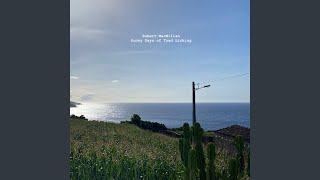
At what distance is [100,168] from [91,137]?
6.58ft

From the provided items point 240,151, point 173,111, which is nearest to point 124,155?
point 173,111

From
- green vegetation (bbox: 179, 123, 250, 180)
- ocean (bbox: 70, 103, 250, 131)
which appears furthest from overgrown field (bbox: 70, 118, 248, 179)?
ocean (bbox: 70, 103, 250, 131)

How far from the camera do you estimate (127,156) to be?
26.1 ft

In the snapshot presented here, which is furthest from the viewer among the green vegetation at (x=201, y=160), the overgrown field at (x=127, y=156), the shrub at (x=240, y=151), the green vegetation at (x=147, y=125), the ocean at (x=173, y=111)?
the green vegetation at (x=147, y=125)

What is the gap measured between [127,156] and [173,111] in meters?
1.49

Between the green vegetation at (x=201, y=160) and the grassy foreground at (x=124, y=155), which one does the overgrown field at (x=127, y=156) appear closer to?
the grassy foreground at (x=124, y=155)

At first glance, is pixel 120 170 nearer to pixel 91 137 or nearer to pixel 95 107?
pixel 95 107

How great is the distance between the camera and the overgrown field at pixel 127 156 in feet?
24.4

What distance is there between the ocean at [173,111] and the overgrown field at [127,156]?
436mm

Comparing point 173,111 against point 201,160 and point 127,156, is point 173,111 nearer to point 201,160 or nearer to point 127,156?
point 201,160

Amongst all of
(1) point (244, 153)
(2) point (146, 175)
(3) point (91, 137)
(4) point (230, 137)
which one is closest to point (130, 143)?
(3) point (91, 137)

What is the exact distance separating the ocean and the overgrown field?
436 mm

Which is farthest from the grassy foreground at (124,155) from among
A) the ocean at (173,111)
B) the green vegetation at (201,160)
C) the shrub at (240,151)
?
the shrub at (240,151)

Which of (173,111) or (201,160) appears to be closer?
(201,160)
